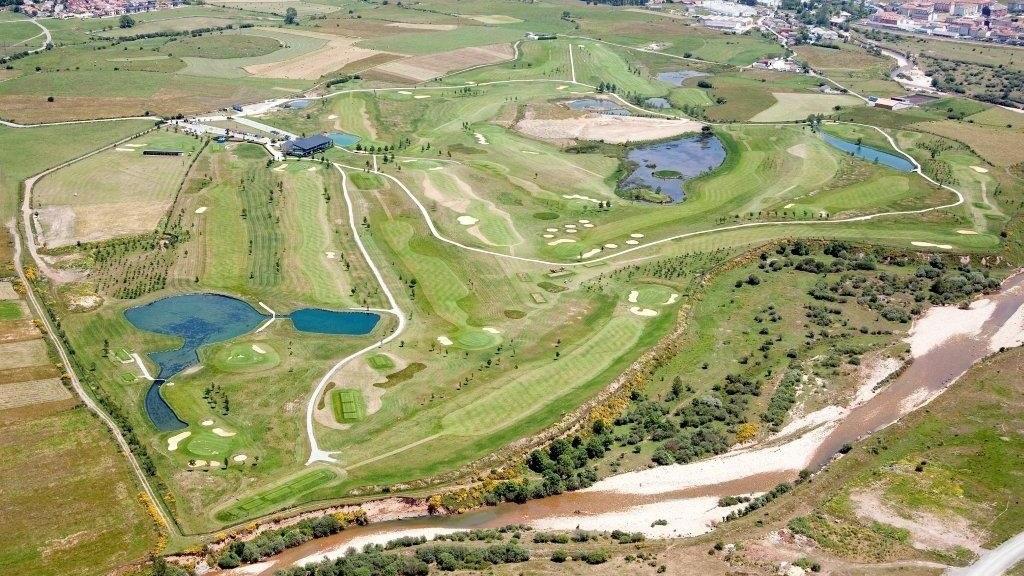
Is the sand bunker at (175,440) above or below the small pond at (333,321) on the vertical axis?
below

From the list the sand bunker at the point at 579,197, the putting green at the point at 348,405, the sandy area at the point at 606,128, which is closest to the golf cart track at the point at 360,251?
the putting green at the point at 348,405

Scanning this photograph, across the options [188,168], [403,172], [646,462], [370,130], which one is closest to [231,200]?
[188,168]

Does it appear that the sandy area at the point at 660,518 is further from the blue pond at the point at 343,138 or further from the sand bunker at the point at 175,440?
the blue pond at the point at 343,138

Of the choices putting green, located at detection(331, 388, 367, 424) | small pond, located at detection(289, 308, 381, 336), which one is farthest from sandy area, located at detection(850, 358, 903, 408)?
small pond, located at detection(289, 308, 381, 336)

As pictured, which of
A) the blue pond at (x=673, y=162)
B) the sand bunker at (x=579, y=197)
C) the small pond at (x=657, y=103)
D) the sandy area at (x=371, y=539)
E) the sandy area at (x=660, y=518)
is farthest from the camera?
the small pond at (x=657, y=103)

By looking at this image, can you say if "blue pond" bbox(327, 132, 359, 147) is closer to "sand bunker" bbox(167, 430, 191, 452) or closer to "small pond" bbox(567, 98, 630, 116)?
"small pond" bbox(567, 98, 630, 116)
